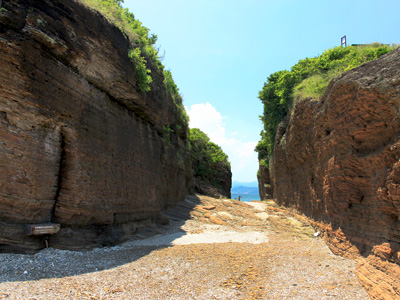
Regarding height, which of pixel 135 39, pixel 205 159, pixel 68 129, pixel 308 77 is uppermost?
pixel 135 39

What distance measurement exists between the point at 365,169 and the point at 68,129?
8.49 meters

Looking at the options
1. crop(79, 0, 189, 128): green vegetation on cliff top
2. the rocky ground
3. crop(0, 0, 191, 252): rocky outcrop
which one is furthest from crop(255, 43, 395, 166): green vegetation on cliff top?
crop(0, 0, 191, 252): rocky outcrop

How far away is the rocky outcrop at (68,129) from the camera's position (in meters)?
6.14

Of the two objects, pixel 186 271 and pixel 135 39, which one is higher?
pixel 135 39

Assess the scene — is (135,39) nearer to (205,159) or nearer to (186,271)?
(186,271)

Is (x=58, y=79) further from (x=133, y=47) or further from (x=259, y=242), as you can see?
(x=259, y=242)

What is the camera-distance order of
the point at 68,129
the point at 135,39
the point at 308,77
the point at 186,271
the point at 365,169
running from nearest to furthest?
1. the point at 186,271
2. the point at 365,169
3. the point at 68,129
4. the point at 135,39
5. the point at 308,77

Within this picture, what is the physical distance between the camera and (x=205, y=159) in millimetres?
32375

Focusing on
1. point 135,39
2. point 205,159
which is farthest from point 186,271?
point 205,159

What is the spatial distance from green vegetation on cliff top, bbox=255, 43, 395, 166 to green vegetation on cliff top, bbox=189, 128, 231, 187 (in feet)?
33.3

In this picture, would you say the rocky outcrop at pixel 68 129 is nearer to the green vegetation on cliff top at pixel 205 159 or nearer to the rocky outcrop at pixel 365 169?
the rocky outcrop at pixel 365 169

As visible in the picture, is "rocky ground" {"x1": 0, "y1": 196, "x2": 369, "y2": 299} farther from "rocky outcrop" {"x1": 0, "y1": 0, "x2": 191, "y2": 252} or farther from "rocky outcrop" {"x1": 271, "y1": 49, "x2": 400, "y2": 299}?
"rocky outcrop" {"x1": 0, "y1": 0, "x2": 191, "y2": 252}

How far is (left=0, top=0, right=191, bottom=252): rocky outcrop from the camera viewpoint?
614cm

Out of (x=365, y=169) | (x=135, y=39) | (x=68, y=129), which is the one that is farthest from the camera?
(x=135, y=39)
